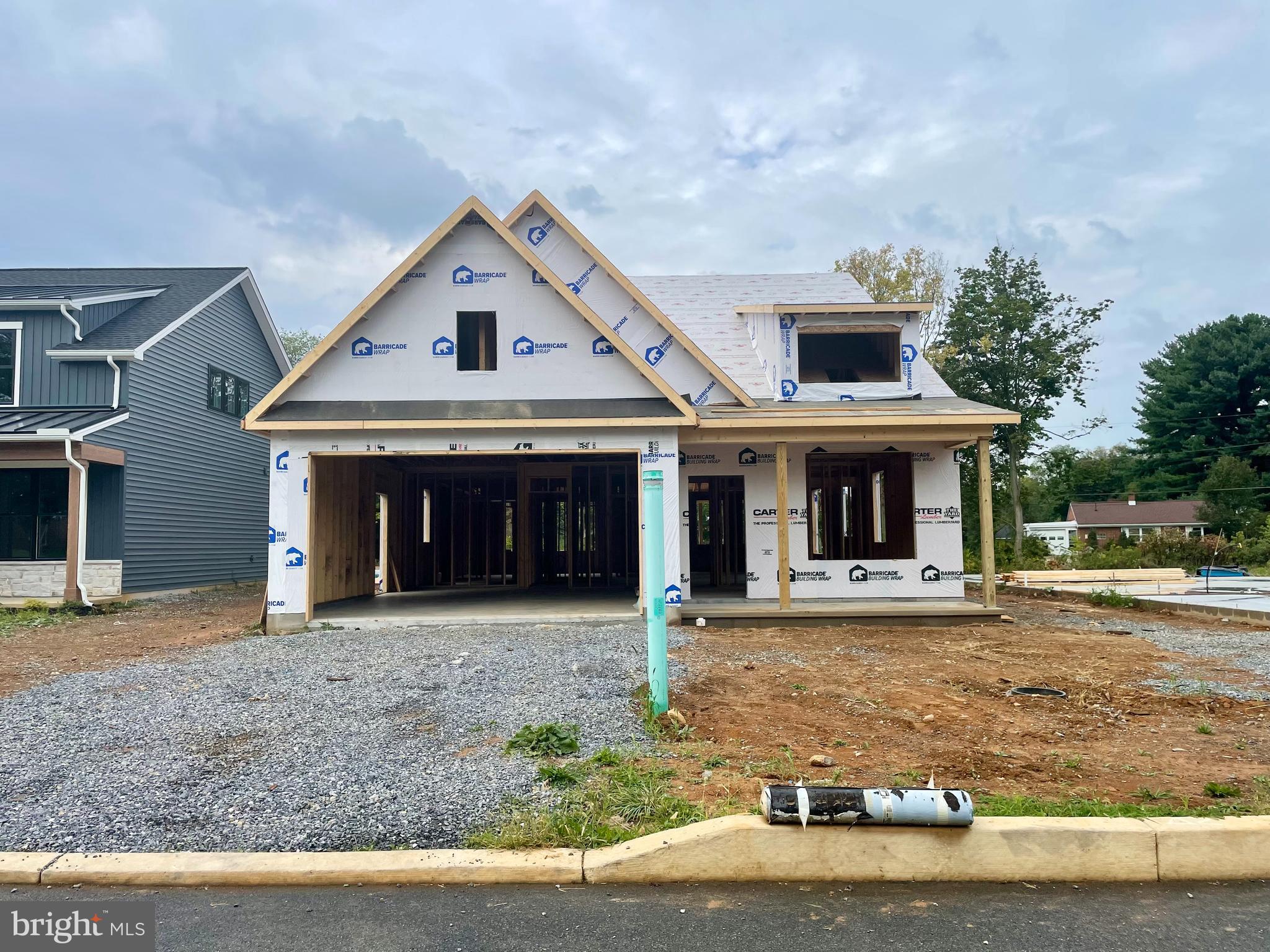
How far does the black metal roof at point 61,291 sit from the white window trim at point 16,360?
0.53 meters

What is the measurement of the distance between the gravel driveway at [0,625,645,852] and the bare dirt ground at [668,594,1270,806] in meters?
0.92

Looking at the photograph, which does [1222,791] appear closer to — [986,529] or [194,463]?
[986,529]

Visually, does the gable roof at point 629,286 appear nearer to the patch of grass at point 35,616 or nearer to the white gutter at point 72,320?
the white gutter at point 72,320

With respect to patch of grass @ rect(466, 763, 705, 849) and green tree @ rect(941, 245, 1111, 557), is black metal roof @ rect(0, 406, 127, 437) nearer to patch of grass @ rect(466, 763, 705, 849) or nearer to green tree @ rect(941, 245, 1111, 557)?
patch of grass @ rect(466, 763, 705, 849)

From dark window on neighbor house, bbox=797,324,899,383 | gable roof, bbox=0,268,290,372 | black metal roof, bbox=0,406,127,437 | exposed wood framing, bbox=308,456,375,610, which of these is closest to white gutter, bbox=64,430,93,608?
black metal roof, bbox=0,406,127,437

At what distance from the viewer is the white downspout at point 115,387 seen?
15.7 metres

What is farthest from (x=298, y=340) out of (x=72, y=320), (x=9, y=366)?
(x=72, y=320)

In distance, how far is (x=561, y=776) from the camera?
172 inches

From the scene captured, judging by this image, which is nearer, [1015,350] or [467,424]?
[467,424]

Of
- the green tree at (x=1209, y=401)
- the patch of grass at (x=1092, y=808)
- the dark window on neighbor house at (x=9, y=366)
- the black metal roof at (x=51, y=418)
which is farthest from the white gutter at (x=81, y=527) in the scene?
the green tree at (x=1209, y=401)

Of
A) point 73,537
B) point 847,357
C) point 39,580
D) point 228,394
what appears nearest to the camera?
point 73,537

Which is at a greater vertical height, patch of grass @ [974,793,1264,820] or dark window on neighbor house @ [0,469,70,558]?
dark window on neighbor house @ [0,469,70,558]

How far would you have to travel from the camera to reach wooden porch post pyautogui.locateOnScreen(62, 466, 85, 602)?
13773 millimetres

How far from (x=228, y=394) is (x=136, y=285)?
126 inches
